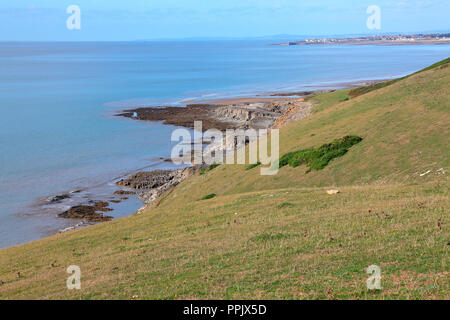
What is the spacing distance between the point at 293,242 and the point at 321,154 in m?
19.1

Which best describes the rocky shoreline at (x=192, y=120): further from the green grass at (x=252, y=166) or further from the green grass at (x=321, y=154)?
the green grass at (x=321, y=154)

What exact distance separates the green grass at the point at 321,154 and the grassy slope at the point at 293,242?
69 centimetres

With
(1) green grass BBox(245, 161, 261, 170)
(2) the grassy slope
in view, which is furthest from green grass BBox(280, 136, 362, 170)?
(1) green grass BBox(245, 161, 261, 170)

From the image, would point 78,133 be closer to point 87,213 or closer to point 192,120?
point 192,120

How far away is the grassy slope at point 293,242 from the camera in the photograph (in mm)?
12430

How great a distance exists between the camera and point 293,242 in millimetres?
16031

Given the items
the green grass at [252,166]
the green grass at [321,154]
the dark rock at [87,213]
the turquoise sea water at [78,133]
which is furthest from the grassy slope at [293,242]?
the turquoise sea water at [78,133]

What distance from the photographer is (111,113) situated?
10438 cm

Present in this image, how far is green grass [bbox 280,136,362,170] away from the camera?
33312mm

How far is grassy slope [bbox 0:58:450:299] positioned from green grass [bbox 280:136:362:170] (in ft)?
2.27

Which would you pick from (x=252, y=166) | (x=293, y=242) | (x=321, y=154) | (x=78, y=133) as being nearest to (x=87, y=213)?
(x=252, y=166)

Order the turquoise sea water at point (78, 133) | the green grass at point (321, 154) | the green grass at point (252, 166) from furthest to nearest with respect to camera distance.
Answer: the turquoise sea water at point (78, 133) < the green grass at point (252, 166) < the green grass at point (321, 154)

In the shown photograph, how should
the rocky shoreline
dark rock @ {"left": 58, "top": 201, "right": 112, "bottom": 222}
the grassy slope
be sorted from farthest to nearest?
the rocky shoreline, dark rock @ {"left": 58, "top": 201, "right": 112, "bottom": 222}, the grassy slope

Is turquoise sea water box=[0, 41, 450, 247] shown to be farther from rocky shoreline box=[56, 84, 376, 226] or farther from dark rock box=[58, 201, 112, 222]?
rocky shoreline box=[56, 84, 376, 226]
